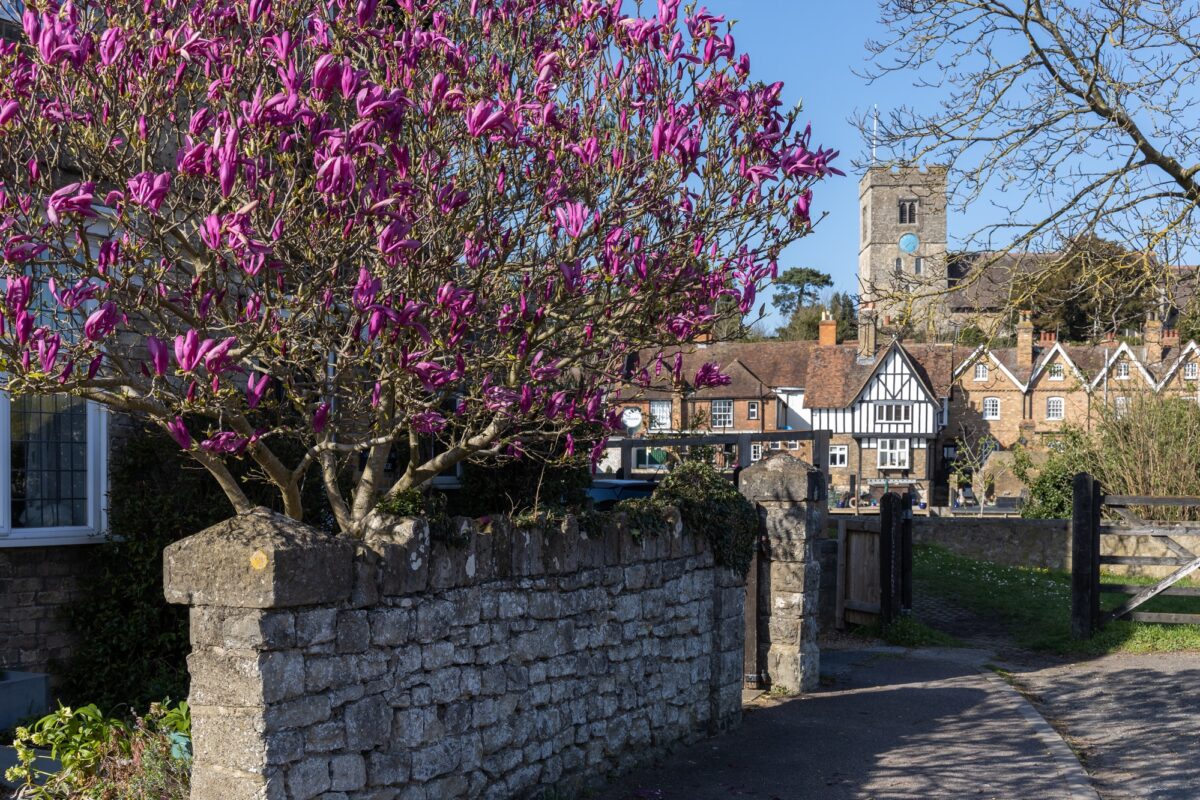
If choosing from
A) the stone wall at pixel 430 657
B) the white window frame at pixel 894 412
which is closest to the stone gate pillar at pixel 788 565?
the stone wall at pixel 430 657

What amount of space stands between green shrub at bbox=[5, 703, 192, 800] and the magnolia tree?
1.28 meters

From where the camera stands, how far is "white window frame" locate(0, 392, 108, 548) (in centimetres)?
842

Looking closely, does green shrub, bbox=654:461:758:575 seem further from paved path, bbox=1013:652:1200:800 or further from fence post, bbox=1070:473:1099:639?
fence post, bbox=1070:473:1099:639

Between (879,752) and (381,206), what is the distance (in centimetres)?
531

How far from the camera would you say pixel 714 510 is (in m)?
8.96

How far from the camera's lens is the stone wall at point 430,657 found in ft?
16.1

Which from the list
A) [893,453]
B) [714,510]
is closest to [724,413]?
[893,453]

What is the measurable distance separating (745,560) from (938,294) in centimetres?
296

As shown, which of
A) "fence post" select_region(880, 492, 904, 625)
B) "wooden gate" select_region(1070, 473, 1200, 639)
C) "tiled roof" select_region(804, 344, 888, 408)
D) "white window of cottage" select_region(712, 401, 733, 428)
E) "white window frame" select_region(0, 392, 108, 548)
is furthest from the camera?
"tiled roof" select_region(804, 344, 888, 408)

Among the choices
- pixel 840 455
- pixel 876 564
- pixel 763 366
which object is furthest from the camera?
pixel 840 455

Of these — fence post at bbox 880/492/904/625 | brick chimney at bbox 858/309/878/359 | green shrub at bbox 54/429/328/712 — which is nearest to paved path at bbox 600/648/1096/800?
fence post at bbox 880/492/904/625

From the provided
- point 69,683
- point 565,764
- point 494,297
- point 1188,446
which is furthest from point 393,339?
point 1188,446

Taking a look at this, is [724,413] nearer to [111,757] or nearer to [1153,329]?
[1153,329]

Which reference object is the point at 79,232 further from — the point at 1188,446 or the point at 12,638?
the point at 1188,446
